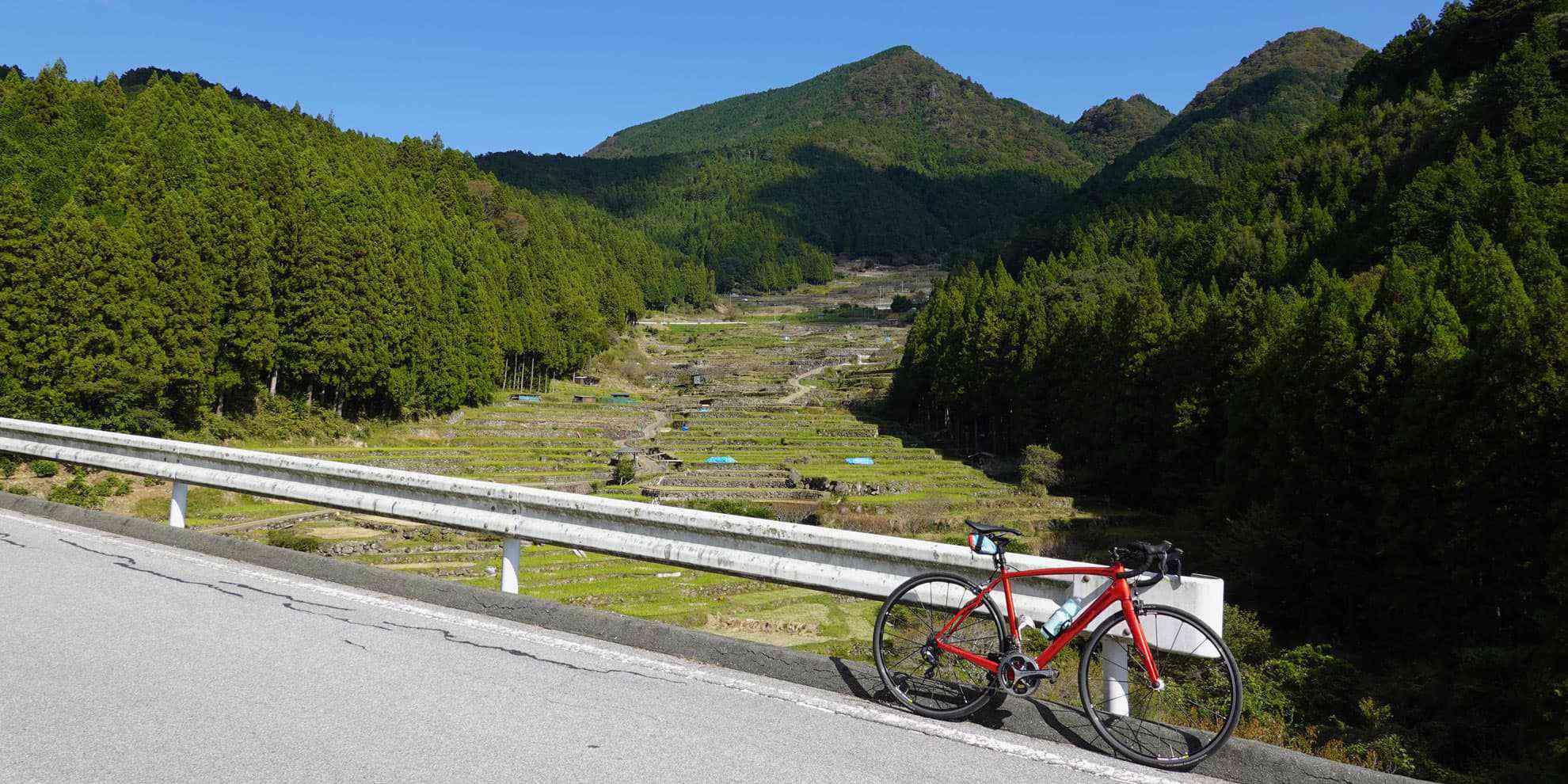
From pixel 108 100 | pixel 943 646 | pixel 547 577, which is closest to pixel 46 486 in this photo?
pixel 547 577

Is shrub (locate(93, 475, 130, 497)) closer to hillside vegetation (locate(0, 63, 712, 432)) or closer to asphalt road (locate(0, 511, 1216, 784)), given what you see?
hillside vegetation (locate(0, 63, 712, 432))

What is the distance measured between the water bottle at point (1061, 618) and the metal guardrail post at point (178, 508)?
31.8 feet

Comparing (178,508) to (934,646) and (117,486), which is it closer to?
(934,646)

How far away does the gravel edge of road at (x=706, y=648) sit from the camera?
4602 mm

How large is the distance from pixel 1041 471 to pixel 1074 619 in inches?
2460

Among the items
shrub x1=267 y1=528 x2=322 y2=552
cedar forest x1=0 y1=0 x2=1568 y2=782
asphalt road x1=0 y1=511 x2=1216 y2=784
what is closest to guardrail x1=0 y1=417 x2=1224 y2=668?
asphalt road x1=0 y1=511 x2=1216 y2=784

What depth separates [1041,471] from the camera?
6525 cm

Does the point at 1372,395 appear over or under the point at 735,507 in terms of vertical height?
over

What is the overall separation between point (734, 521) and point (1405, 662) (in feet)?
108

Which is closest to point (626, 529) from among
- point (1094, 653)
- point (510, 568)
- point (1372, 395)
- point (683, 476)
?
point (510, 568)

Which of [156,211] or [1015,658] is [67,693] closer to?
[1015,658]

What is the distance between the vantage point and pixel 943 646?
17.7 ft

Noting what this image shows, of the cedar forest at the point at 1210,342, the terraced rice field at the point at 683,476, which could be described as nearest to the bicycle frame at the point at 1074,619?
Result: the cedar forest at the point at 1210,342

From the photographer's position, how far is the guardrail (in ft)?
18.4
